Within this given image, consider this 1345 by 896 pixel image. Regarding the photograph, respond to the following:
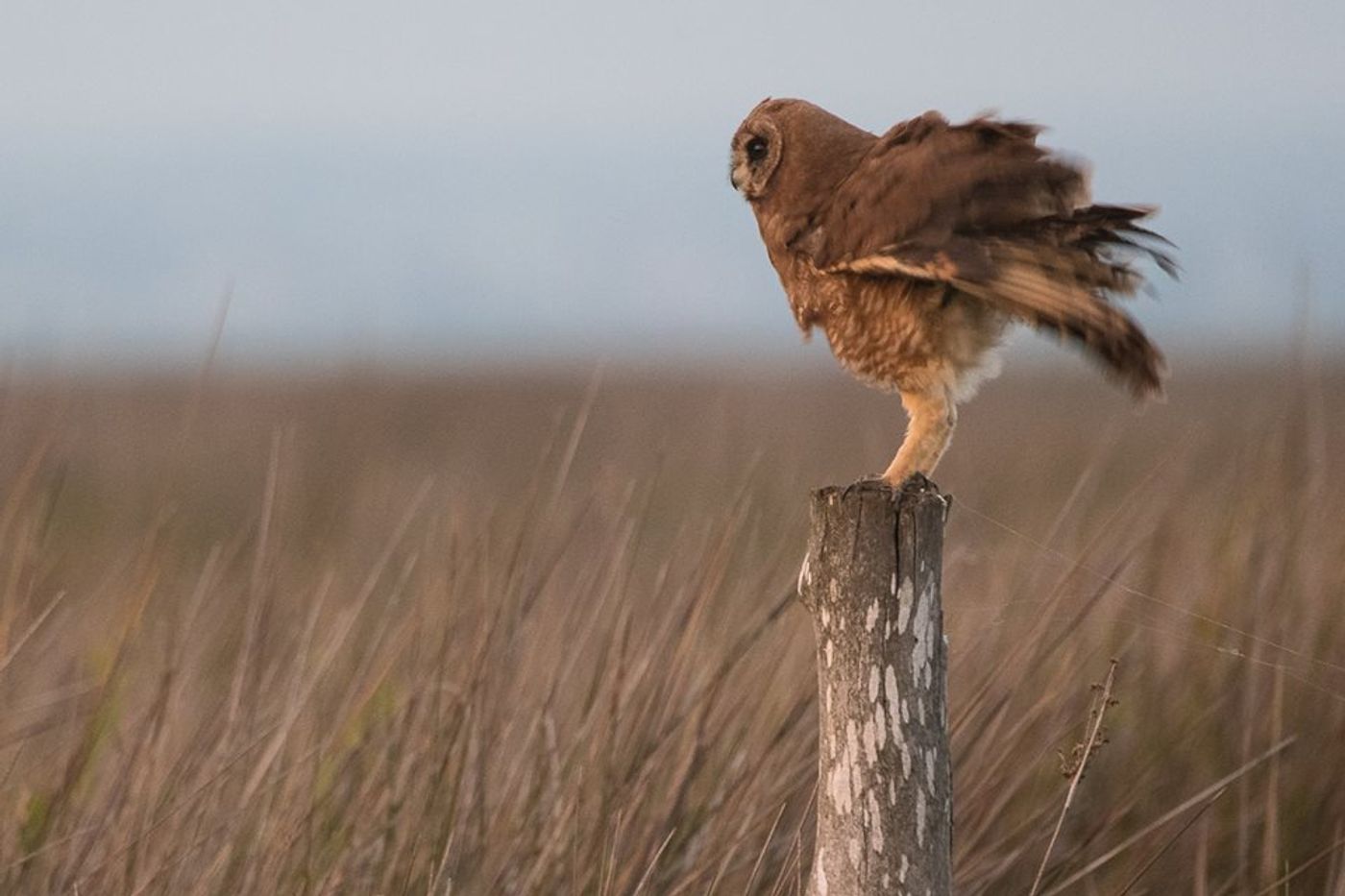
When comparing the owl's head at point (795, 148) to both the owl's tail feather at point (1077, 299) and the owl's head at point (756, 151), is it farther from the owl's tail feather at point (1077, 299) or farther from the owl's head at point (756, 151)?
the owl's tail feather at point (1077, 299)

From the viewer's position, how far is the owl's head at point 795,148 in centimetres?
304

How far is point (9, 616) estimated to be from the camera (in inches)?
128

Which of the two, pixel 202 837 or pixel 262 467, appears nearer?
pixel 202 837

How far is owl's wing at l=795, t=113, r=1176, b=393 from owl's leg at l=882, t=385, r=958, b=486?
0.25 meters

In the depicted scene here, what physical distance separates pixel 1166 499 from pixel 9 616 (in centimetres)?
255

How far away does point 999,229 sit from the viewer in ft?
9.04

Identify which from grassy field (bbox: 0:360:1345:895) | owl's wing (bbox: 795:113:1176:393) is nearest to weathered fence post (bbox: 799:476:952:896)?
grassy field (bbox: 0:360:1345:895)

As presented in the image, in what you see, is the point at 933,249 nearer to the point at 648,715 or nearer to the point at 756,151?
the point at 756,151

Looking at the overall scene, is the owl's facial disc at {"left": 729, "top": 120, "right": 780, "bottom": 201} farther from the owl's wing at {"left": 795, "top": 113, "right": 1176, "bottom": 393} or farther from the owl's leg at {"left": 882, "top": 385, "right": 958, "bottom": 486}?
the owl's leg at {"left": 882, "top": 385, "right": 958, "bottom": 486}

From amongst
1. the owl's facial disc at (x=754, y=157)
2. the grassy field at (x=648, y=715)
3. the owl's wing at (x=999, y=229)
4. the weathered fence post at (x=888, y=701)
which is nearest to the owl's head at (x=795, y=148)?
the owl's facial disc at (x=754, y=157)

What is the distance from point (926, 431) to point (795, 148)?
556mm

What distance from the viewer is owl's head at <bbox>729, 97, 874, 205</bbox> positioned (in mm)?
3041

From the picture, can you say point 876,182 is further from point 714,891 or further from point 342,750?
point 342,750

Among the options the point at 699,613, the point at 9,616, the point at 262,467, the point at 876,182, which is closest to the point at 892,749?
the point at 699,613
